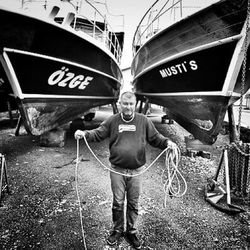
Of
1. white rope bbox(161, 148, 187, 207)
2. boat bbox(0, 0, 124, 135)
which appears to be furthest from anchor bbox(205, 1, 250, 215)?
boat bbox(0, 0, 124, 135)

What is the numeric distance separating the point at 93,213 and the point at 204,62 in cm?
321

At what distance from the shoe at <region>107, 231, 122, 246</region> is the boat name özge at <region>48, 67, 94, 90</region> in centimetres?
312

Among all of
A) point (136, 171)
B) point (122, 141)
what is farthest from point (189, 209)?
point (122, 141)

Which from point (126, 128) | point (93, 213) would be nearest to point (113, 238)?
point (93, 213)

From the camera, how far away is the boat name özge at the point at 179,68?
3.76 m

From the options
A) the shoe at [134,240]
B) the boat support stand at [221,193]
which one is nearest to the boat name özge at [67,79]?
the shoe at [134,240]

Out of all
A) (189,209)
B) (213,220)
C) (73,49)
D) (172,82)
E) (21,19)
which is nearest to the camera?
(213,220)

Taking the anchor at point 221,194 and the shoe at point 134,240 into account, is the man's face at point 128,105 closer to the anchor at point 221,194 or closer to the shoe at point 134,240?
the shoe at point 134,240

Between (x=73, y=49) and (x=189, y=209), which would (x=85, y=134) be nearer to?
(x=189, y=209)

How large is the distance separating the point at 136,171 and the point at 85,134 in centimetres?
70

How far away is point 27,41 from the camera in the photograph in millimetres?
3420

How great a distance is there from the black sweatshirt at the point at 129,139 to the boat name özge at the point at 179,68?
2218 millimetres

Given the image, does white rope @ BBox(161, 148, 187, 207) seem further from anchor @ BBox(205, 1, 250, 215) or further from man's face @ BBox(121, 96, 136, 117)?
man's face @ BBox(121, 96, 136, 117)

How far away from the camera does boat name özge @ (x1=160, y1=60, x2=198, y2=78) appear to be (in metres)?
3.76
